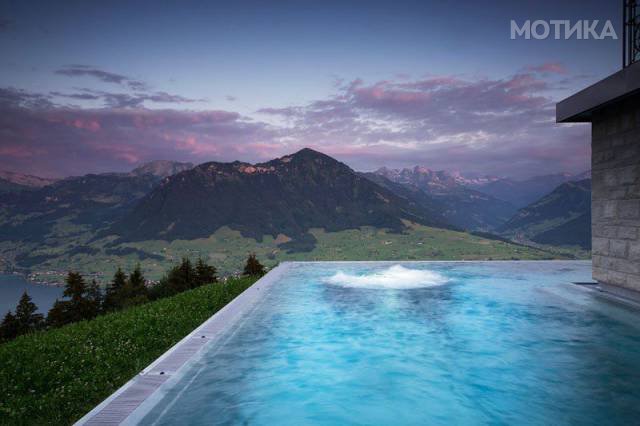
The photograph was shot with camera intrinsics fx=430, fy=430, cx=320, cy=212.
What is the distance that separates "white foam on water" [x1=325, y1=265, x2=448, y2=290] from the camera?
43.4 ft

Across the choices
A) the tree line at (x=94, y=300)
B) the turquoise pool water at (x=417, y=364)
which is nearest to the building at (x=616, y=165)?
the turquoise pool water at (x=417, y=364)

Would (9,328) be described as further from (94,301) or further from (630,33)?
(630,33)

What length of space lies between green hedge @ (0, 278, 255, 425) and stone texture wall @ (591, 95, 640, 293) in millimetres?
9440

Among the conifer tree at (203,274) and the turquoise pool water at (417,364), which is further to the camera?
the conifer tree at (203,274)

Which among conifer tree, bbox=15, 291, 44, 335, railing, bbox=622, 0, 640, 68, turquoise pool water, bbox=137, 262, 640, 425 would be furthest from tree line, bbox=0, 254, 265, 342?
railing, bbox=622, 0, 640, 68

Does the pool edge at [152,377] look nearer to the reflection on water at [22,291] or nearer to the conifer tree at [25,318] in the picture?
the conifer tree at [25,318]

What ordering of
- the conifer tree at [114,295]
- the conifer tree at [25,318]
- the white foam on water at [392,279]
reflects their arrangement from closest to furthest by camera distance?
the white foam on water at [392,279]
the conifer tree at [25,318]
the conifer tree at [114,295]

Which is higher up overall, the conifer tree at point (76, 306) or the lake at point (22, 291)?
the conifer tree at point (76, 306)

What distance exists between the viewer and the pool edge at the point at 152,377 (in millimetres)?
3932

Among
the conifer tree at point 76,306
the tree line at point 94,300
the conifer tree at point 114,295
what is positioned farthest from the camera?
the conifer tree at point 114,295

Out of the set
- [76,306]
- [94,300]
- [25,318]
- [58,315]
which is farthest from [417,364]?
[25,318]

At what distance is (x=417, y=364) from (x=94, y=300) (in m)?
41.5

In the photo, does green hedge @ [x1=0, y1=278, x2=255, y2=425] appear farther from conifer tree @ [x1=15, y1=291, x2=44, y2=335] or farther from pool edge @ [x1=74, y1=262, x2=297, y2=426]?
conifer tree @ [x1=15, y1=291, x2=44, y2=335]

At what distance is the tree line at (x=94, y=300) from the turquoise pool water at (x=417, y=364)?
2218cm
